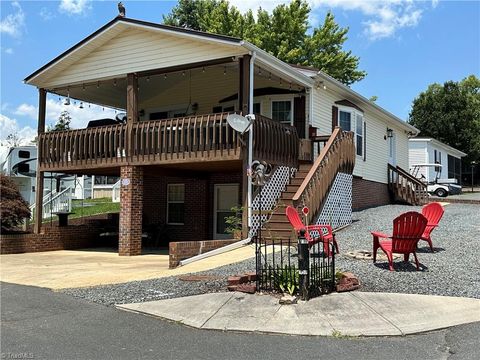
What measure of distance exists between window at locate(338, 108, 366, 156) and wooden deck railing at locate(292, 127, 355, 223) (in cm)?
250

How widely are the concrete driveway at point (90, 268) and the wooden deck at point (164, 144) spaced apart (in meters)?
2.86

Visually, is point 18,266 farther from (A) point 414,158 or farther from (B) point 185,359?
(A) point 414,158

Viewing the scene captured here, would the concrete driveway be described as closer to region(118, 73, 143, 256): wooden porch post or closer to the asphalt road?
region(118, 73, 143, 256): wooden porch post

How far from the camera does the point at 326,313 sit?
22.8 feet

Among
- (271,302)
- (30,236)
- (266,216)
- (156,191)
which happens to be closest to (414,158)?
(156,191)

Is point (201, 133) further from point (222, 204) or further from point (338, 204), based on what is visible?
point (222, 204)

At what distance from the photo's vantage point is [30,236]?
16750 mm

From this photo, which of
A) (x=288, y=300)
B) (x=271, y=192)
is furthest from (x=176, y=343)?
(x=271, y=192)

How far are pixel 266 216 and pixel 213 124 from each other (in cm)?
290

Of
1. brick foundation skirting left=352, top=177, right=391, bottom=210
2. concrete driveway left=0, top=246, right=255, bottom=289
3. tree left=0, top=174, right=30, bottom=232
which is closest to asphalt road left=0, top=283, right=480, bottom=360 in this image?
concrete driveway left=0, top=246, right=255, bottom=289

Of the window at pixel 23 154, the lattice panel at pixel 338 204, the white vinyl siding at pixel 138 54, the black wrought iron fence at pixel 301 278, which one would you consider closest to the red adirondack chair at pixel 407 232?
the black wrought iron fence at pixel 301 278

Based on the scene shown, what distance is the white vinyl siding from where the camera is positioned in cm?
1479

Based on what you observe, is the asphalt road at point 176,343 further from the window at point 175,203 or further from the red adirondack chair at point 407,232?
the window at point 175,203

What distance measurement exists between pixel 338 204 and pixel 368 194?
616 centimetres
